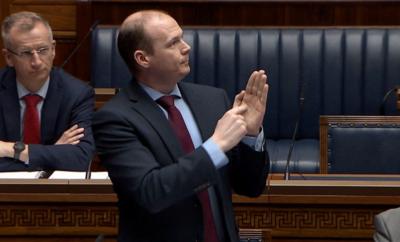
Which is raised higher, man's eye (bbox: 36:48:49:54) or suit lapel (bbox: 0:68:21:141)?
man's eye (bbox: 36:48:49:54)

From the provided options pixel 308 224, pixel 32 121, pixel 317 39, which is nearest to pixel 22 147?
pixel 32 121

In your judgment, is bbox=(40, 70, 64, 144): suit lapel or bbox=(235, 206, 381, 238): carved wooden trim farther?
bbox=(40, 70, 64, 144): suit lapel

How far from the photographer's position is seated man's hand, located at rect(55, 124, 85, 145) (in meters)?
3.01

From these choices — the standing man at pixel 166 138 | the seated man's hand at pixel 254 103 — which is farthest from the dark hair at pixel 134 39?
the seated man's hand at pixel 254 103

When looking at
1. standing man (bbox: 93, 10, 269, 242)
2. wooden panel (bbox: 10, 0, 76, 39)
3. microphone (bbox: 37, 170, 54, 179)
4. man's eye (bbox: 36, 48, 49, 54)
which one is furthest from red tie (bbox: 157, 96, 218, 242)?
wooden panel (bbox: 10, 0, 76, 39)

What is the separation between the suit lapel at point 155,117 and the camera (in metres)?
2.04

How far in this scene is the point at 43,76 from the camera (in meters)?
3.10

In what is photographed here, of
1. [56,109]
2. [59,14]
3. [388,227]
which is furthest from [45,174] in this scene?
[59,14]

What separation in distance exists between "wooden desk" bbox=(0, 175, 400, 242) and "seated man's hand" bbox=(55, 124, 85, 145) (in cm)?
55

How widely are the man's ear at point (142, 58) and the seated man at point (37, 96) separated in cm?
94

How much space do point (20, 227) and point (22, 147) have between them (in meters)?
0.54

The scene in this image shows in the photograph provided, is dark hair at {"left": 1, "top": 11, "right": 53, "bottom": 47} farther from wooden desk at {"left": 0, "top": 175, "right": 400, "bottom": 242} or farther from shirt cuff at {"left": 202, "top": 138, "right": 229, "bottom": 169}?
shirt cuff at {"left": 202, "top": 138, "right": 229, "bottom": 169}

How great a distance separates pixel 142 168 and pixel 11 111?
1253 millimetres

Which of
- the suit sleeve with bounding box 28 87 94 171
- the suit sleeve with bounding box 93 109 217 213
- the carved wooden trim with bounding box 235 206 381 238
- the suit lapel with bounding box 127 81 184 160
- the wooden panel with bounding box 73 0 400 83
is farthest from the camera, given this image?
the wooden panel with bounding box 73 0 400 83
